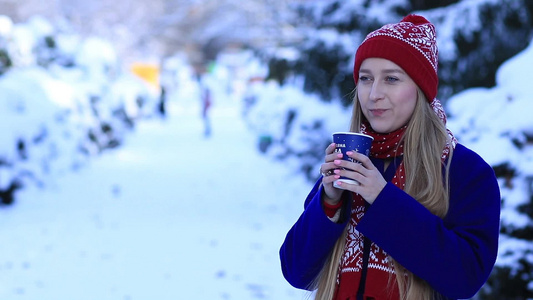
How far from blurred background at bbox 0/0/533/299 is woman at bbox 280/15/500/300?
2.26 m

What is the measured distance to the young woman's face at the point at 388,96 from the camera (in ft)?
6.05

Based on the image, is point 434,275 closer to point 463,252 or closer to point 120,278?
point 463,252

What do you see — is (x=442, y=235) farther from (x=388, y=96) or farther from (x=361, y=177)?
(x=388, y=96)

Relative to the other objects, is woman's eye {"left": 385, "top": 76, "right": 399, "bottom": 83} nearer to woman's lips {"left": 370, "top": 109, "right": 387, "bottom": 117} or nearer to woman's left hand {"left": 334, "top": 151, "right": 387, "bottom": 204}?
woman's lips {"left": 370, "top": 109, "right": 387, "bottom": 117}

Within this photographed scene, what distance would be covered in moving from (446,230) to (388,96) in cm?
44

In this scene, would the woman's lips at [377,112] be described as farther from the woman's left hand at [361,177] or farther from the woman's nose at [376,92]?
the woman's left hand at [361,177]

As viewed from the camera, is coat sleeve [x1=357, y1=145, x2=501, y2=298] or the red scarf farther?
the red scarf

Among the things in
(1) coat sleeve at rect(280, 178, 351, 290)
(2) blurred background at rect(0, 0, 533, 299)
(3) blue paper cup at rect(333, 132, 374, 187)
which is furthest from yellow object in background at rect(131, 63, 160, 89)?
(3) blue paper cup at rect(333, 132, 374, 187)

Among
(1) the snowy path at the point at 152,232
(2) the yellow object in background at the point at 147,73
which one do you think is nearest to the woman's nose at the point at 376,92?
(1) the snowy path at the point at 152,232

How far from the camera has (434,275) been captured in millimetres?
1670

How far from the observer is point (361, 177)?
1.67 meters

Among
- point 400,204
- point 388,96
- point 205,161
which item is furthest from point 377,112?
point 205,161

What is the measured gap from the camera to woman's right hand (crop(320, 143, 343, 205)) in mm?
1712

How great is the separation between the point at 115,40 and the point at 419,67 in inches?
1352
